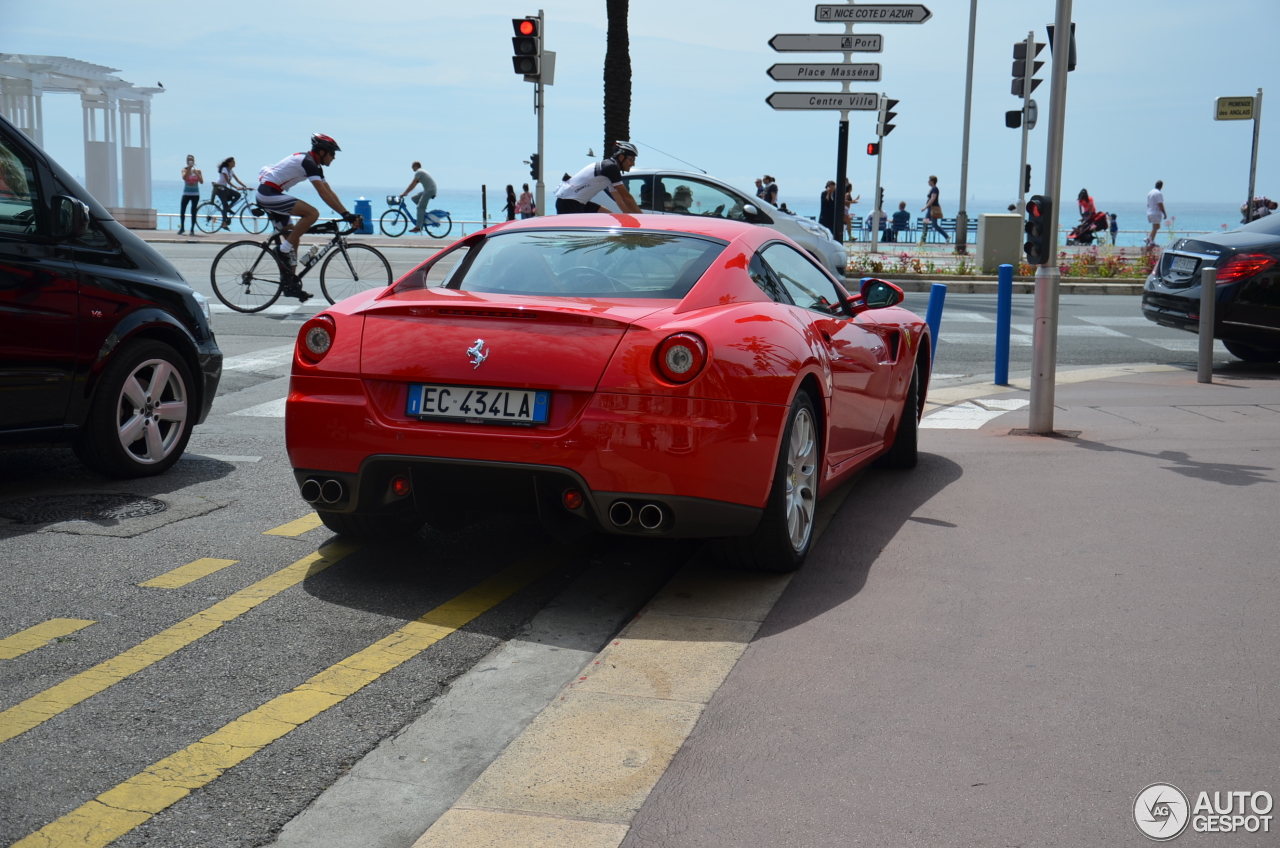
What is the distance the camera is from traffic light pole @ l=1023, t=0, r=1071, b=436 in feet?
25.7

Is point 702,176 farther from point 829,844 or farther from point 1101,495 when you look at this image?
point 829,844

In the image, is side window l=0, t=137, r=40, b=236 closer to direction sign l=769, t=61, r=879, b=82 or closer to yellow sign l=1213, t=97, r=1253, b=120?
direction sign l=769, t=61, r=879, b=82

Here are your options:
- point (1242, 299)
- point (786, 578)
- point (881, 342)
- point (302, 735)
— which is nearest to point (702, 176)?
point (1242, 299)

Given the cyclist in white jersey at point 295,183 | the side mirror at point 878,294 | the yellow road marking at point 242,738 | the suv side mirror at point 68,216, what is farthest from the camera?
the cyclist in white jersey at point 295,183

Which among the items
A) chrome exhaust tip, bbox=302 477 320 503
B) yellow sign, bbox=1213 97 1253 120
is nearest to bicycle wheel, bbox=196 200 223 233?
yellow sign, bbox=1213 97 1253 120

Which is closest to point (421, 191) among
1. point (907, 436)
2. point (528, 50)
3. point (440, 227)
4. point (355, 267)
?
point (440, 227)

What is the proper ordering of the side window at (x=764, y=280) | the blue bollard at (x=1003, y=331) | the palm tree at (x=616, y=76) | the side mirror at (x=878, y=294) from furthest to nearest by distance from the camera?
1. the palm tree at (x=616, y=76)
2. the blue bollard at (x=1003, y=331)
3. the side mirror at (x=878, y=294)
4. the side window at (x=764, y=280)

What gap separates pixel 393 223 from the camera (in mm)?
35188

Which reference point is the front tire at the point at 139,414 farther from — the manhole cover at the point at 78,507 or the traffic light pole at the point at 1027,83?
the traffic light pole at the point at 1027,83

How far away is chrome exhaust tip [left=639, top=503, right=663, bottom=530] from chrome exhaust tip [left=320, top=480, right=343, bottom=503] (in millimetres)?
1077

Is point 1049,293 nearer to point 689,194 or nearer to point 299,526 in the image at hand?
point 299,526

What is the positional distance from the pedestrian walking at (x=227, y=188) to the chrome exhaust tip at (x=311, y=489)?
2944 cm

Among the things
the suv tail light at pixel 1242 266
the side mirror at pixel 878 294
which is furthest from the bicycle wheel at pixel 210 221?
the side mirror at pixel 878 294

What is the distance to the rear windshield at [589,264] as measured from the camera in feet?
15.8
